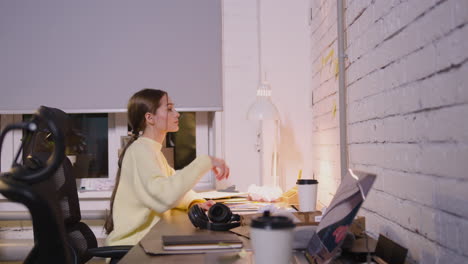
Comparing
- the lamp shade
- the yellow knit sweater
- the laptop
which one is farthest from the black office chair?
the lamp shade

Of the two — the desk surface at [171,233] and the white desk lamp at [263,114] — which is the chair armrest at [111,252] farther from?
the white desk lamp at [263,114]

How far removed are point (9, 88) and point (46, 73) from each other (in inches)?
10.4

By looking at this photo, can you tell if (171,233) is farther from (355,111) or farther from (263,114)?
(263,114)

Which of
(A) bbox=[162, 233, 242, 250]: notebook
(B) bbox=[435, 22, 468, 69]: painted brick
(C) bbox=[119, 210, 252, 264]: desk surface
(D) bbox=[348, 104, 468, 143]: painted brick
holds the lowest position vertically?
(C) bbox=[119, 210, 252, 264]: desk surface

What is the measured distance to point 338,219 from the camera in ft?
3.05

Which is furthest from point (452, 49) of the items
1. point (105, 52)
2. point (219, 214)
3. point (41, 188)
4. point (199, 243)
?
point (105, 52)

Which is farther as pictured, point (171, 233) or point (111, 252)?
point (111, 252)

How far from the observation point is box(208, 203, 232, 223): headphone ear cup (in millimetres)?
1517

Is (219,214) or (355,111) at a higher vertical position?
(355,111)

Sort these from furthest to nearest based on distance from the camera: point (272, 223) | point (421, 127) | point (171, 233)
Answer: point (171, 233) < point (421, 127) < point (272, 223)

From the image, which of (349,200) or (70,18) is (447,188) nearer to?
(349,200)

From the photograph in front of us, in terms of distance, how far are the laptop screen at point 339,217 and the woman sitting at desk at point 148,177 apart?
0.77 meters

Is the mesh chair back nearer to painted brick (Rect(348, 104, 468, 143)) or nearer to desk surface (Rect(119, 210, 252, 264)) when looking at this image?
desk surface (Rect(119, 210, 252, 264))

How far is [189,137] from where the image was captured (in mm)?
3395
